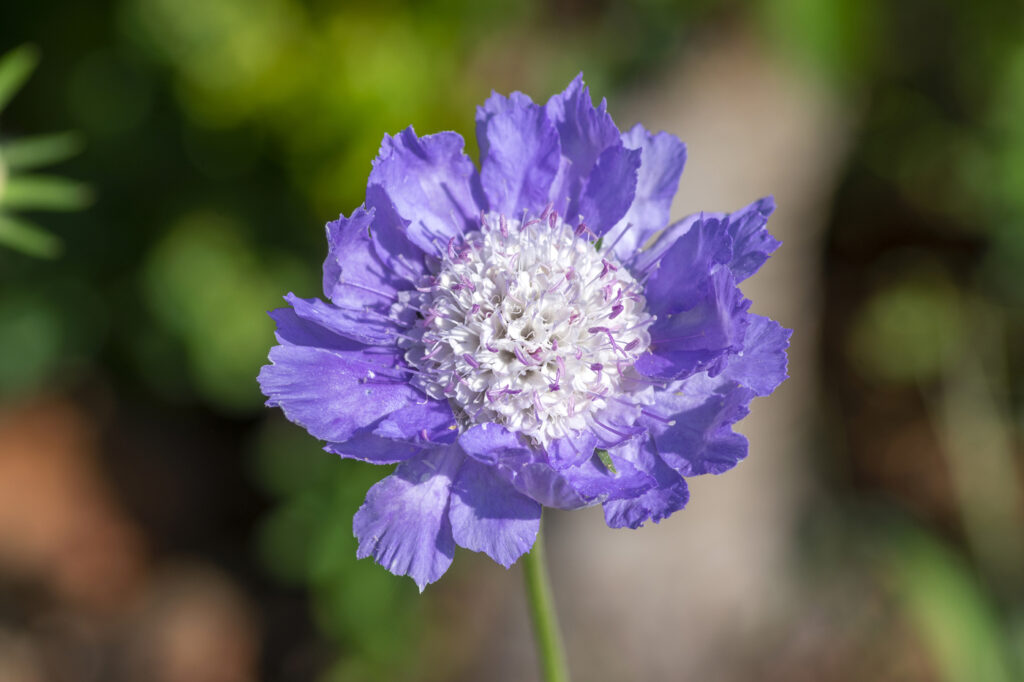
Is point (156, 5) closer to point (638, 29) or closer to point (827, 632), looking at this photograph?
point (638, 29)

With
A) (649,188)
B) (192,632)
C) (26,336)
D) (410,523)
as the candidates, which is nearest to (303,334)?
(410,523)

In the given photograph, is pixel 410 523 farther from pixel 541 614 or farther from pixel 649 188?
pixel 649 188

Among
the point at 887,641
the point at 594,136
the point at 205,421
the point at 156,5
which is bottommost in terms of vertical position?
the point at 887,641

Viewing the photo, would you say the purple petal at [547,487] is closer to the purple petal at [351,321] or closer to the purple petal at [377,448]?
the purple petal at [377,448]

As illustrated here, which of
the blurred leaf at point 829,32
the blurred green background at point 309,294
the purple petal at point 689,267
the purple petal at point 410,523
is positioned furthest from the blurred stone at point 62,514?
the blurred leaf at point 829,32

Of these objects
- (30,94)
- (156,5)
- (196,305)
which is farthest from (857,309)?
(30,94)

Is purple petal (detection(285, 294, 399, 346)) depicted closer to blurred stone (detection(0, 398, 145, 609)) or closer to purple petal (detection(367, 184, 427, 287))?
purple petal (detection(367, 184, 427, 287))
